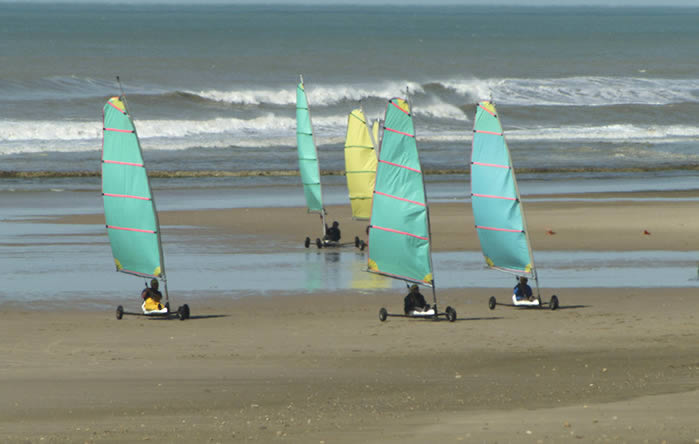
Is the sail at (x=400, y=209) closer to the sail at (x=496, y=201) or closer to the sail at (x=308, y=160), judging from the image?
the sail at (x=496, y=201)

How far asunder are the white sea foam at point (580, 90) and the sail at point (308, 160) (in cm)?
4934

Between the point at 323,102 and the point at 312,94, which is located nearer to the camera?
the point at 323,102

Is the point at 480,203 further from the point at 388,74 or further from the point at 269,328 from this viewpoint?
the point at 388,74

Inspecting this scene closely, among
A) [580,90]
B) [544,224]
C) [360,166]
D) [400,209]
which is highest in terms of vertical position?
[580,90]

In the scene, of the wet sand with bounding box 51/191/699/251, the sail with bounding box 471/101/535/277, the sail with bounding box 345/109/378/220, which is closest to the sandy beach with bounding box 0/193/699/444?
the sail with bounding box 471/101/535/277

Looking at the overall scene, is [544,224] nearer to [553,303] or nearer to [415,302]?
[553,303]

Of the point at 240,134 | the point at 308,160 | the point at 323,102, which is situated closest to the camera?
the point at 308,160

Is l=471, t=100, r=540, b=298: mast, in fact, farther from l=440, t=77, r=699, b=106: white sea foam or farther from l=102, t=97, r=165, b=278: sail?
l=440, t=77, r=699, b=106: white sea foam

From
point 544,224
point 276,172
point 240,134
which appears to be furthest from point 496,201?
point 240,134

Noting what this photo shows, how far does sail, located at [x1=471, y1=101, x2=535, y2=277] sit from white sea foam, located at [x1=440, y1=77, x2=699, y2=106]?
57519 mm

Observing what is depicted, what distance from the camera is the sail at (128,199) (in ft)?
67.3

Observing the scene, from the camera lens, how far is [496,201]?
21859 mm

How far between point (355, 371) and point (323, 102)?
63.2 metres

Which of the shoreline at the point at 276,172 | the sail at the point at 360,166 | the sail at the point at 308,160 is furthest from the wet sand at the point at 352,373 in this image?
the shoreline at the point at 276,172
